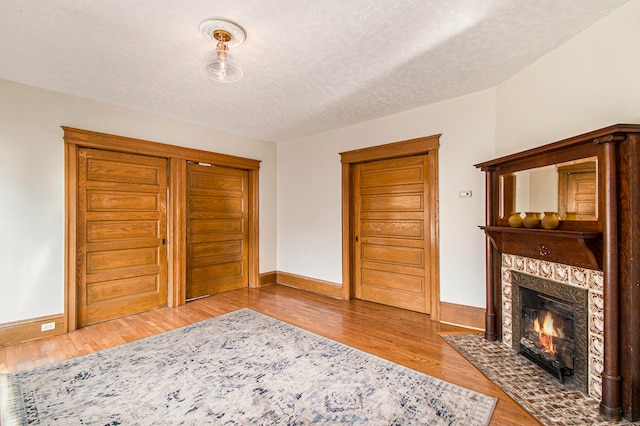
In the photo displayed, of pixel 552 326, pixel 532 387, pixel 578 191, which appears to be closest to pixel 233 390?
pixel 532 387

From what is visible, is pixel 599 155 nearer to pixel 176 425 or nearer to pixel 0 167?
pixel 176 425

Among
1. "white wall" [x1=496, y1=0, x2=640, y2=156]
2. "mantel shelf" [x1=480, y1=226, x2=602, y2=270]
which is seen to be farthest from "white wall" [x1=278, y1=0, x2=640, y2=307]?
"mantel shelf" [x1=480, y1=226, x2=602, y2=270]

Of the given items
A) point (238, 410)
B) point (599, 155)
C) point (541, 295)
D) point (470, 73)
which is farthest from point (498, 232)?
point (238, 410)

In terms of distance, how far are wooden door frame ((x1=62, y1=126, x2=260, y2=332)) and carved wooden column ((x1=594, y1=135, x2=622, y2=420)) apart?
14.7ft

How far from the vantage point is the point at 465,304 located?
3.34 meters

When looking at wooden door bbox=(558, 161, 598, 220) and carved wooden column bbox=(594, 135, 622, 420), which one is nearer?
carved wooden column bbox=(594, 135, 622, 420)

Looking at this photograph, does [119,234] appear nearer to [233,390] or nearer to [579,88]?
[233,390]

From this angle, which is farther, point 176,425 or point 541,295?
point 541,295

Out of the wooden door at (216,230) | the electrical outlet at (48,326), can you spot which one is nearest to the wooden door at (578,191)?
the wooden door at (216,230)

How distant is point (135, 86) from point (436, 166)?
142 inches

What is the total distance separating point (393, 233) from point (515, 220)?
5.56ft

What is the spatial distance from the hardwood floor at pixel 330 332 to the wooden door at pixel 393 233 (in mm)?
265

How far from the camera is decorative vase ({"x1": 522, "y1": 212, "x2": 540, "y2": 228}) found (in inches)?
94.1

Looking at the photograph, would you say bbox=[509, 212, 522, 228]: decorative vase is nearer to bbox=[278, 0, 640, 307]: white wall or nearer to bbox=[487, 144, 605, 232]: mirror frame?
bbox=[487, 144, 605, 232]: mirror frame
